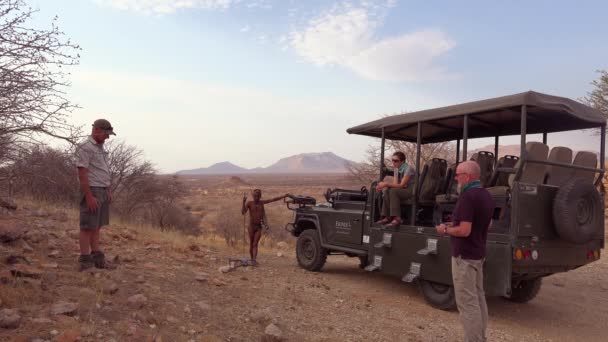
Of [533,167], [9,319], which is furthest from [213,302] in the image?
[533,167]

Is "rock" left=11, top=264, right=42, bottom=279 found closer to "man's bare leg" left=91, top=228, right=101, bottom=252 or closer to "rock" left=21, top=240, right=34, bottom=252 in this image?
"man's bare leg" left=91, top=228, right=101, bottom=252

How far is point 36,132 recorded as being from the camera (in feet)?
15.8

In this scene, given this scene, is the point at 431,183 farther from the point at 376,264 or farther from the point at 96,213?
the point at 96,213

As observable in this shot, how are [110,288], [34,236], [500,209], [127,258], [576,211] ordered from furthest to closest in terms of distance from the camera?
[127,258]
[34,236]
[500,209]
[576,211]
[110,288]

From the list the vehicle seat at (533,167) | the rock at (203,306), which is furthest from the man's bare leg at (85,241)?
the vehicle seat at (533,167)

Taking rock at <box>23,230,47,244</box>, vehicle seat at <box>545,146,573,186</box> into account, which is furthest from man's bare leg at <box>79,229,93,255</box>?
vehicle seat at <box>545,146,573,186</box>

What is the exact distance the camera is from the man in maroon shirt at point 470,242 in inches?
168

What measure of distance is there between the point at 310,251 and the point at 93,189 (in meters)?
4.19

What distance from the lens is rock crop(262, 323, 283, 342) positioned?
4.49 metres

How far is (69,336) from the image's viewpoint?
3.57 meters

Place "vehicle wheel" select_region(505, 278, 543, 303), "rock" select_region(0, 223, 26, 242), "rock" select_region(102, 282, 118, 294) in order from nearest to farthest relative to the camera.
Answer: "rock" select_region(102, 282, 118, 294) → "rock" select_region(0, 223, 26, 242) → "vehicle wheel" select_region(505, 278, 543, 303)

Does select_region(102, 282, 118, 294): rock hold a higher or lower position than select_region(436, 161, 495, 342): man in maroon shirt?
lower

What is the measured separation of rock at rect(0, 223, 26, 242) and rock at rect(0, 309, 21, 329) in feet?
8.52

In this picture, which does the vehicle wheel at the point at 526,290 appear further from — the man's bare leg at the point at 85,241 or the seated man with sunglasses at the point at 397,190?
the man's bare leg at the point at 85,241
